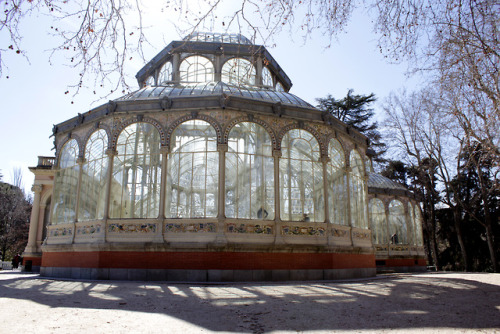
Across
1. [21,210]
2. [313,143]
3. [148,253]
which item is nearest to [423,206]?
[313,143]

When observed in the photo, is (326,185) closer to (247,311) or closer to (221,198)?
(221,198)

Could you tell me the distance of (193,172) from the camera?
574 inches

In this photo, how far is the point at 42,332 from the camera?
5348 mm

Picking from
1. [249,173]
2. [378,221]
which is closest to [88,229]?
[249,173]

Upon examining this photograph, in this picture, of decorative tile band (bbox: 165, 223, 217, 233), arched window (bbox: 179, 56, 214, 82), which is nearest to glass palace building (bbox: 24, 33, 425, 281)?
decorative tile band (bbox: 165, 223, 217, 233)

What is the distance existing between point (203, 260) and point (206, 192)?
91.8 inches

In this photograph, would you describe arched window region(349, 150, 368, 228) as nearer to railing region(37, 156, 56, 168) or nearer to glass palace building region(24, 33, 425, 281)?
glass palace building region(24, 33, 425, 281)

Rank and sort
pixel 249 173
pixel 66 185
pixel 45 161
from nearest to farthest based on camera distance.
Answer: pixel 249 173 < pixel 66 185 < pixel 45 161

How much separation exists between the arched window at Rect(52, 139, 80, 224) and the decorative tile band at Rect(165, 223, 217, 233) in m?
4.83

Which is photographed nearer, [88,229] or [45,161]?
[88,229]

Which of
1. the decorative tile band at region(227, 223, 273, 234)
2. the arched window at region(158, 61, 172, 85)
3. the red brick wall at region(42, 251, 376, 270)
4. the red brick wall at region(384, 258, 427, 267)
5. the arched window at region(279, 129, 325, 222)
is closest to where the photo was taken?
the red brick wall at region(42, 251, 376, 270)

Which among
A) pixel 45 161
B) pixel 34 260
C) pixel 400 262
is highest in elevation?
pixel 45 161

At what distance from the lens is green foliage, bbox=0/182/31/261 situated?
135ft

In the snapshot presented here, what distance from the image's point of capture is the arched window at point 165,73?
2041 centimetres
